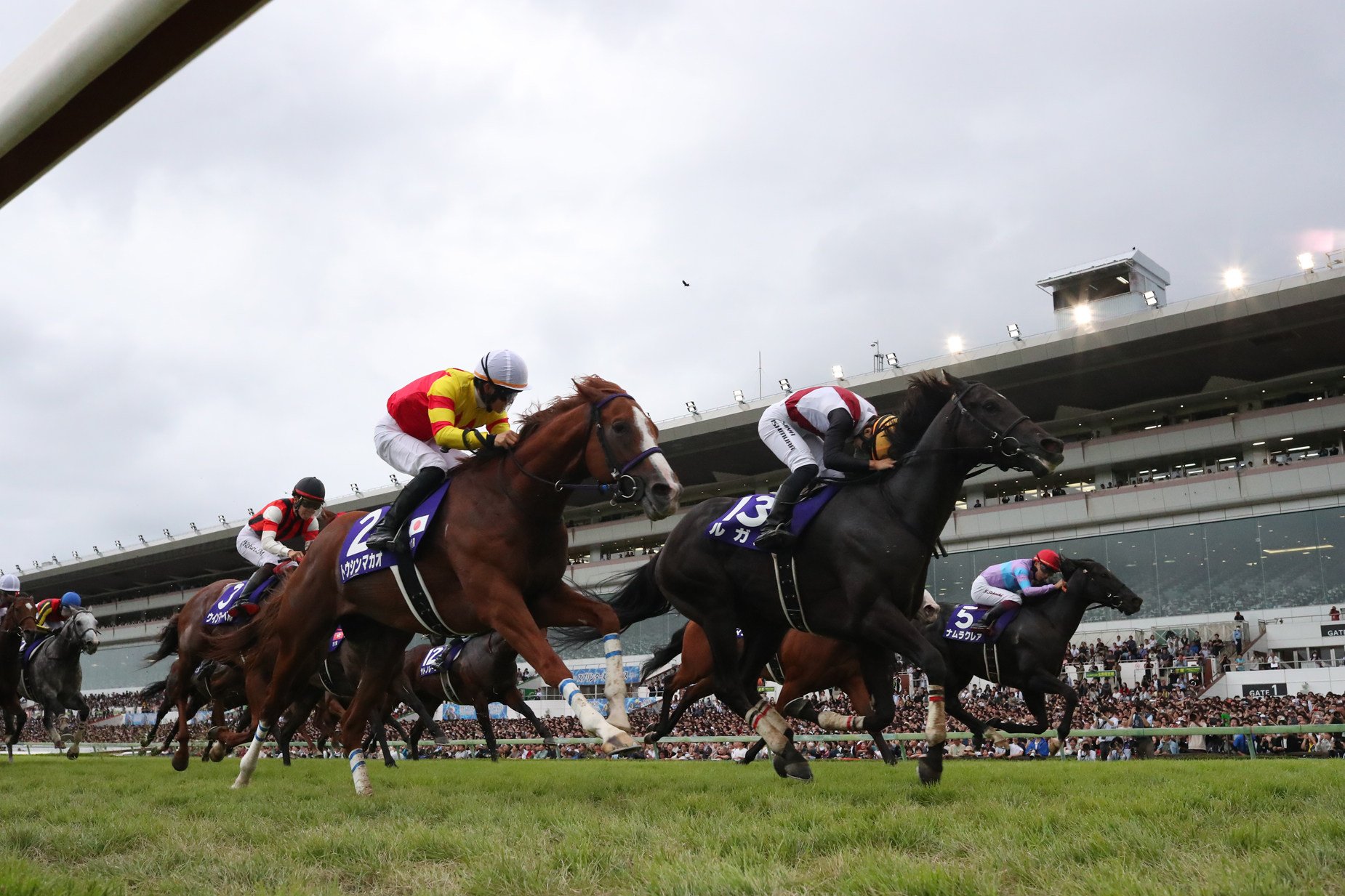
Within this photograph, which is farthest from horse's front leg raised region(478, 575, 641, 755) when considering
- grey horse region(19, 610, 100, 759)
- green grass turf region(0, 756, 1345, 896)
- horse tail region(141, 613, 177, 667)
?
grey horse region(19, 610, 100, 759)

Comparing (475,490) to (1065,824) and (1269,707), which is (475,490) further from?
(1269,707)

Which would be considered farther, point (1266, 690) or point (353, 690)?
point (1266, 690)

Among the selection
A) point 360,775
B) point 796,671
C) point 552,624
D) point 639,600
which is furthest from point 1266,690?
point 360,775

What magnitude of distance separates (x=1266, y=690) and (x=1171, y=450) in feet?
41.4

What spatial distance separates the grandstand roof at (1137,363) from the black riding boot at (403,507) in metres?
23.9

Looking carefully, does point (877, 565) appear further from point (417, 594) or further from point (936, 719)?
point (417, 594)

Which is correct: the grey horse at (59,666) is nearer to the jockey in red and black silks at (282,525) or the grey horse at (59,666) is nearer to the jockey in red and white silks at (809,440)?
the jockey in red and black silks at (282,525)

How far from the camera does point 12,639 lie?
13.0m

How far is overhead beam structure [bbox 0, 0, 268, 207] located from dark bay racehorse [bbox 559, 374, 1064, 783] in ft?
17.2

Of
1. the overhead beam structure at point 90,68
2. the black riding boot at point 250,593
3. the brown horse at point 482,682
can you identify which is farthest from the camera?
the brown horse at point 482,682

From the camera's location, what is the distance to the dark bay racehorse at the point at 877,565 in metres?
6.31

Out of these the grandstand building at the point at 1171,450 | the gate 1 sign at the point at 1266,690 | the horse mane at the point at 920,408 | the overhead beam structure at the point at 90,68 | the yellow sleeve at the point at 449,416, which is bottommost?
the gate 1 sign at the point at 1266,690

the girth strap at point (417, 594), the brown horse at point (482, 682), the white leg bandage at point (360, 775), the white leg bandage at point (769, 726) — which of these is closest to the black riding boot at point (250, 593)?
the brown horse at point (482, 682)

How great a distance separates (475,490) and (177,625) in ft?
23.9
